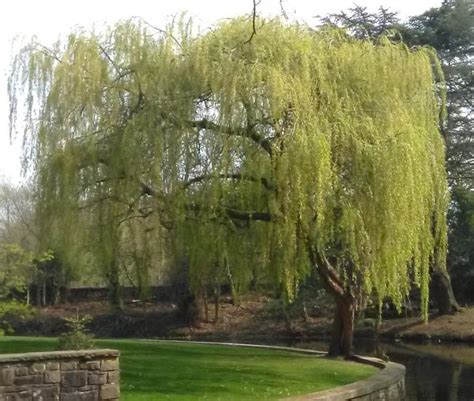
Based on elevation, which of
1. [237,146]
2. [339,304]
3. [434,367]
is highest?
[237,146]

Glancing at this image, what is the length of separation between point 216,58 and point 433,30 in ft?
66.5

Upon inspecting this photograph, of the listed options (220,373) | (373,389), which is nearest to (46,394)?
(220,373)

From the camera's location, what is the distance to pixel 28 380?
8.67 meters

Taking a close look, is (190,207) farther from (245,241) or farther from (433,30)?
(433,30)

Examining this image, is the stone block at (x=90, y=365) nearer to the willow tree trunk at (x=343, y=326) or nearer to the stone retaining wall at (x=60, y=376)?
→ the stone retaining wall at (x=60, y=376)

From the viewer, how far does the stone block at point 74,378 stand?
8973mm

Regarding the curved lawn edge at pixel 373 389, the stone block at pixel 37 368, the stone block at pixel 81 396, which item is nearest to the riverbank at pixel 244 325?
the curved lawn edge at pixel 373 389

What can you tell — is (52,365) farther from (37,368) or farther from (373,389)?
(373,389)

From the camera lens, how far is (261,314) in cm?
3569

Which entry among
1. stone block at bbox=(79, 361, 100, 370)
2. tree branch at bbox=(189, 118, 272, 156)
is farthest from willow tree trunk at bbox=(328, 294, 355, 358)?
stone block at bbox=(79, 361, 100, 370)

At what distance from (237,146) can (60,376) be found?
5.79m

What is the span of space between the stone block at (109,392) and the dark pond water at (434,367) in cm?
666

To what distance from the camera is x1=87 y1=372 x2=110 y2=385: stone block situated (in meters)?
9.17

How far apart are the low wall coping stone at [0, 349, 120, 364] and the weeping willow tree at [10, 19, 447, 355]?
455cm
